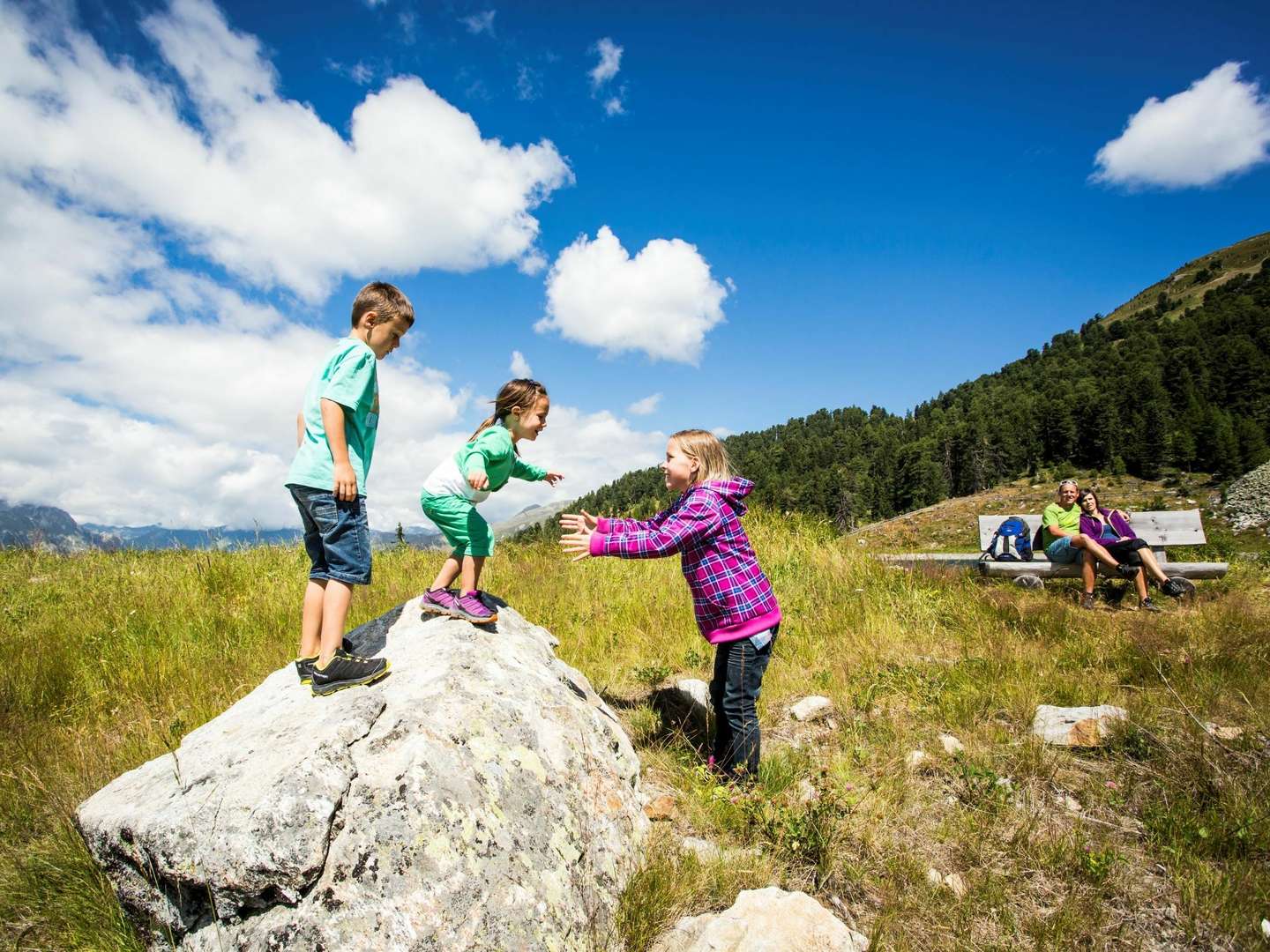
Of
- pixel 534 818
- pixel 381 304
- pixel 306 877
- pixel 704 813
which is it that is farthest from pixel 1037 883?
pixel 381 304

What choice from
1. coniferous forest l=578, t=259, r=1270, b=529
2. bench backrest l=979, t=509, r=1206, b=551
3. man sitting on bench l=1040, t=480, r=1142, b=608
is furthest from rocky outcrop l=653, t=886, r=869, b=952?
coniferous forest l=578, t=259, r=1270, b=529

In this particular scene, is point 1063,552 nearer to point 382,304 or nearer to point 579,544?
point 579,544

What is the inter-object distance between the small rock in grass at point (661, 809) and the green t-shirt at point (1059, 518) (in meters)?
8.81

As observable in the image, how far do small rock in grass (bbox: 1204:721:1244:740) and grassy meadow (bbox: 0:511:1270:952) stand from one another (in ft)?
0.31

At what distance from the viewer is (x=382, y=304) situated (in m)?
3.45

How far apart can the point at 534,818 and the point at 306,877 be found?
2.66ft

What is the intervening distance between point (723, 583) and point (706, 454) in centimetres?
88

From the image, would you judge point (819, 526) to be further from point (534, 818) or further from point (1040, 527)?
point (534, 818)

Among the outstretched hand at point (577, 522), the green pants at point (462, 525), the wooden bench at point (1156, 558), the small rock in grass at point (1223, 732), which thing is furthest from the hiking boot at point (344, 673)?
the wooden bench at point (1156, 558)

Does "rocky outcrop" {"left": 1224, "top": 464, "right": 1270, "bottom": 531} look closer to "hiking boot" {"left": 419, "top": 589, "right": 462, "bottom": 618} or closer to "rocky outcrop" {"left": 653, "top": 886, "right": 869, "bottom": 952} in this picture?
"rocky outcrop" {"left": 653, "top": 886, "right": 869, "bottom": 952}

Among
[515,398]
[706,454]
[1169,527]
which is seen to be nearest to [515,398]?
[515,398]

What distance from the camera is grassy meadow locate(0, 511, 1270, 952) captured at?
2.45 meters

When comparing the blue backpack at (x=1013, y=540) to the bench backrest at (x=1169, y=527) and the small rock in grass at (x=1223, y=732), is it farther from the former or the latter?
the small rock in grass at (x=1223, y=732)

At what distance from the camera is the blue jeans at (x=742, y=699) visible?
3.44 m
